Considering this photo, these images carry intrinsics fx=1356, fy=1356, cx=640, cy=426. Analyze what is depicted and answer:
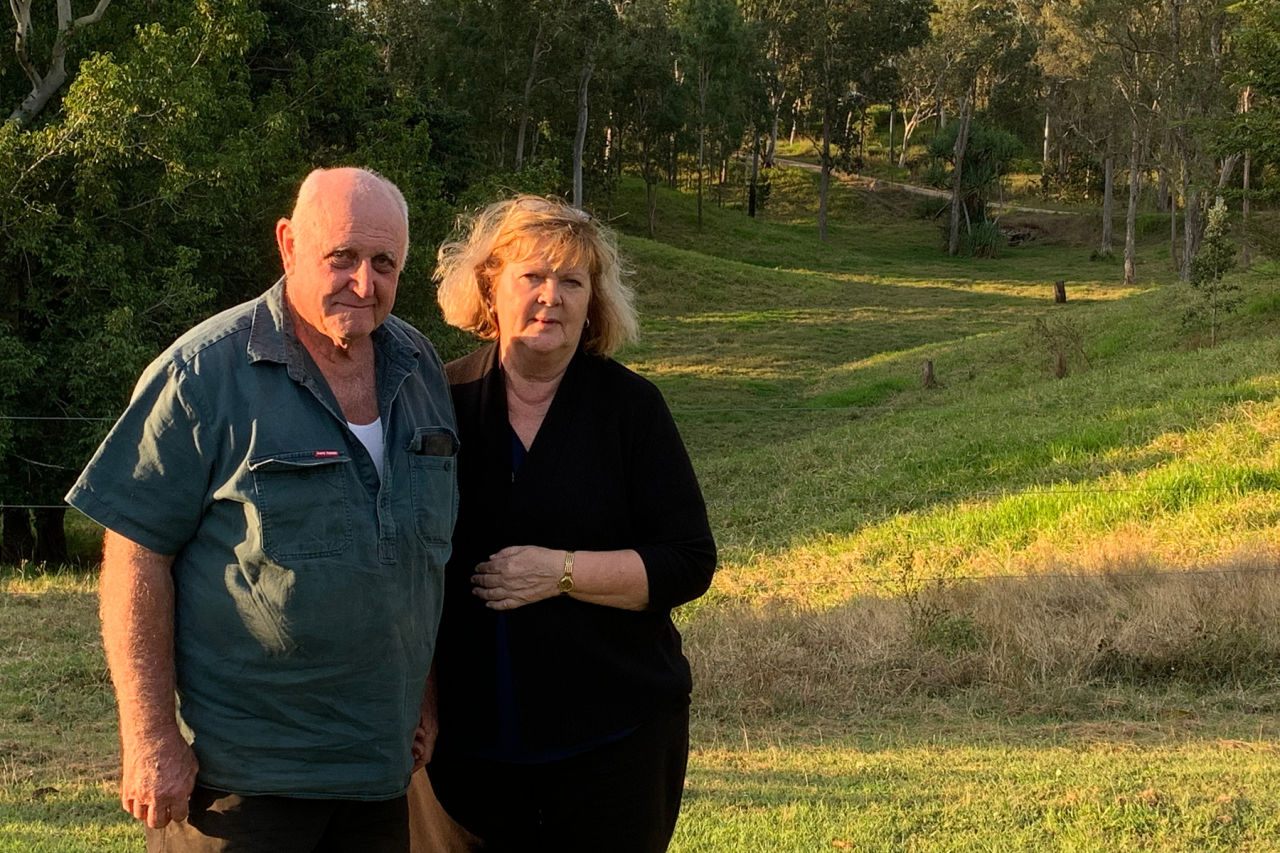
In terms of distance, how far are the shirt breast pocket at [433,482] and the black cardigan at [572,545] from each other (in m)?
0.19

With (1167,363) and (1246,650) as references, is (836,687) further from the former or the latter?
(1167,363)

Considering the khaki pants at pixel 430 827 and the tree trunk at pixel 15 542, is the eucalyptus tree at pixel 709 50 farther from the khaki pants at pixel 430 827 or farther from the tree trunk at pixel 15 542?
the khaki pants at pixel 430 827

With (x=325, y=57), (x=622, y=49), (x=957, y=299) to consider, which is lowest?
(x=957, y=299)

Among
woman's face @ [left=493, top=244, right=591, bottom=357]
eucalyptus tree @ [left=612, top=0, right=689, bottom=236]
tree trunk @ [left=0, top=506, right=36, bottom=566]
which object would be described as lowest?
tree trunk @ [left=0, top=506, right=36, bottom=566]

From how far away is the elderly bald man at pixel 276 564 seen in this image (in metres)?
2.54

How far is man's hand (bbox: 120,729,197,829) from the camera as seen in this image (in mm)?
2533

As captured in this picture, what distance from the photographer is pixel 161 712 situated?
2551mm

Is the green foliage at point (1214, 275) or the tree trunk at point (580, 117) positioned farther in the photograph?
the tree trunk at point (580, 117)

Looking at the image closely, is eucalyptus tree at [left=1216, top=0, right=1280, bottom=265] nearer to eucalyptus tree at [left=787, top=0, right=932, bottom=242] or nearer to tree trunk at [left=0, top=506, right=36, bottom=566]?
tree trunk at [left=0, top=506, right=36, bottom=566]

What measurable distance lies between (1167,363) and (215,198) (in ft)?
45.8

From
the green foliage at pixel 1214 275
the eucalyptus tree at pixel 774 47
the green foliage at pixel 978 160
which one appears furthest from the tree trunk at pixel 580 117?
the green foliage at pixel 1214 275

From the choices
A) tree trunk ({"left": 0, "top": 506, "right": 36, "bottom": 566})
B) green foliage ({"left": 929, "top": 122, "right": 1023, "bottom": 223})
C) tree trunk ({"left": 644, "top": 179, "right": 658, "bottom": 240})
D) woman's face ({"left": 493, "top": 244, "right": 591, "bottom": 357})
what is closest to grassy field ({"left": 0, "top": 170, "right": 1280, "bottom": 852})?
woman's face ({"left": 493, "top": 244, "right": 591, "bottom": 357})

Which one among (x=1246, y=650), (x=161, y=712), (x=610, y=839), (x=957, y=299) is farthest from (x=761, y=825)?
(x=957, y=299)

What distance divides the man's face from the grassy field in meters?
2.51
